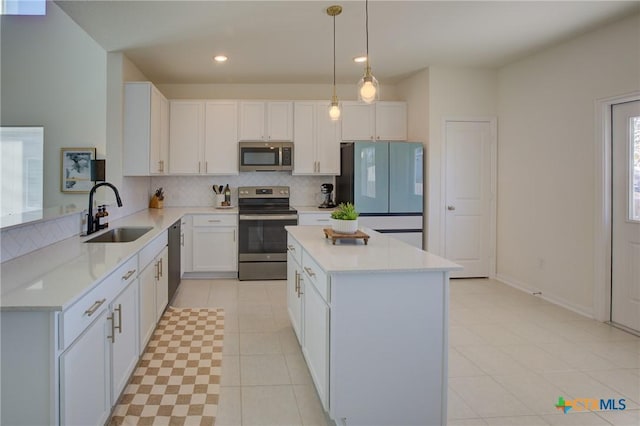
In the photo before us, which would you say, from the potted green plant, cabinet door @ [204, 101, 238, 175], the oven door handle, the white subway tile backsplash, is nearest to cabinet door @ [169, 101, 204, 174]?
cabinet door @ [204, 101, 238, 175]

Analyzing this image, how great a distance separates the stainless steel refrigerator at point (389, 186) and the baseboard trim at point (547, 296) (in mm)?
1149

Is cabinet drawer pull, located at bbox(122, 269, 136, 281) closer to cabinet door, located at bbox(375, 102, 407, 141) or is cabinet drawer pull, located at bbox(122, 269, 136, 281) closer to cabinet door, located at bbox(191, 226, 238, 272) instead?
cabinet door, located at bbox(191, 226, 238, 272)

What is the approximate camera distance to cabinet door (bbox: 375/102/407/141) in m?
5.75

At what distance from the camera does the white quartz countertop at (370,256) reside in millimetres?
2072

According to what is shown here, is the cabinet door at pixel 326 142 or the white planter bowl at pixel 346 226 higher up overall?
the cabinet door at pixel 326 142

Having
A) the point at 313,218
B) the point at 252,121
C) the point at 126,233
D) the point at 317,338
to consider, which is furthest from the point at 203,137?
the point at 317,338

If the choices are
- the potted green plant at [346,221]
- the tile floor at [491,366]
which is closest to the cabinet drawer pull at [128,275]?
the tile floor at [491,366]

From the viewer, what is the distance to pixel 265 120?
560 cm

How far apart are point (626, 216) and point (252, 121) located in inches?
167

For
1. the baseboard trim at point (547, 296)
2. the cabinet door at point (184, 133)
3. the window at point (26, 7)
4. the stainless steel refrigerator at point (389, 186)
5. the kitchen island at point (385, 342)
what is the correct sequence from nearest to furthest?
the kitchen island at point (385, 342), the window at point (26, 7), the baseboard trim at point (547, 296), the stainless steel refrigerator at point (389, 186), the cabinet door at point (184, 133)

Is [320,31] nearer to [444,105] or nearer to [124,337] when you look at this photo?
[444,105]

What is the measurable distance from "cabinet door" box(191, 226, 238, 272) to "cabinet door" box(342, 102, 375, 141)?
1981 mm

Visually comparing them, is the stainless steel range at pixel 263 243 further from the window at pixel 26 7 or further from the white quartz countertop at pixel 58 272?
the window at pixel 26 7

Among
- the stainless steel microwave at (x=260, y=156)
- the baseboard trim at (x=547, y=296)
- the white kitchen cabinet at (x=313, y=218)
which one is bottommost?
the baseboard trim at (x=547, y=296)
